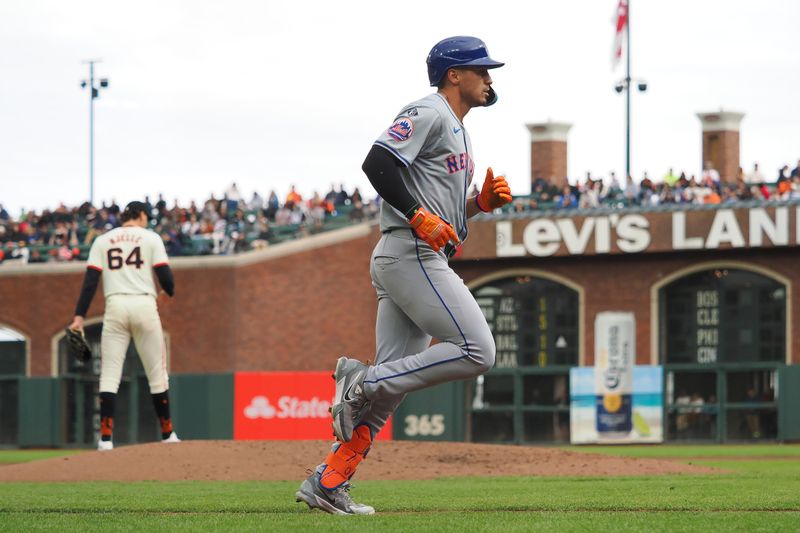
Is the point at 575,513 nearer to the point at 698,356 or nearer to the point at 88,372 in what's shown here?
the point at 698,356

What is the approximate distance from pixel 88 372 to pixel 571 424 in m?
12.5

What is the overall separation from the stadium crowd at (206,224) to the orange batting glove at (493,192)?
97.6ft

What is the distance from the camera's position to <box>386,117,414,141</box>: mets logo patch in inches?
288

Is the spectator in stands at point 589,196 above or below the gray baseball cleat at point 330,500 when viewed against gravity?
A: above

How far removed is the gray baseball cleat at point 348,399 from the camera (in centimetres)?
741

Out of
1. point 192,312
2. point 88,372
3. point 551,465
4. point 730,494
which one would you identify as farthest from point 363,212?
point 730,494

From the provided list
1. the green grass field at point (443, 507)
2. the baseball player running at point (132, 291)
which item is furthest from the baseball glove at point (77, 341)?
the green grass field at point (443, 507)

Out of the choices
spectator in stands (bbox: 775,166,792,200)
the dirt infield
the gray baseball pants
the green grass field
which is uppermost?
spectator in stands (bbox: 775,166,792,200)

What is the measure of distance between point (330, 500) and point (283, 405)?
24.9 metres

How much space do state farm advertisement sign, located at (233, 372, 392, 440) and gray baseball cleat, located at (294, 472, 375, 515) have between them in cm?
2363

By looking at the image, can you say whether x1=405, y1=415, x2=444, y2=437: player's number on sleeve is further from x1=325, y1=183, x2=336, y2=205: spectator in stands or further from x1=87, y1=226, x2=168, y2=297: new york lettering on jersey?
x1=87, y1=226, x2=168, y2=297: new york lettering on jersey

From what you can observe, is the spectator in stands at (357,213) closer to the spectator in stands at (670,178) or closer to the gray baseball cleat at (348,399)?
the spectator in stands at (670,178)

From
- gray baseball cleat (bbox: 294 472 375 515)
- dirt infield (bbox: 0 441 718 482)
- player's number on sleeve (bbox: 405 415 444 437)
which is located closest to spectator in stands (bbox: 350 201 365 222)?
player's number on sleeve (bbox: 405 415 444 437)

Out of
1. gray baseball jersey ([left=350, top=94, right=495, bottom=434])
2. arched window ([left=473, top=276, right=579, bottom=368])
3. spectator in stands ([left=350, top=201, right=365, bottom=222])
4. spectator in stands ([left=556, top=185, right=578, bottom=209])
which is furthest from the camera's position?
spectator in stands ([left=350, top=201, right=365, bottom=222])
